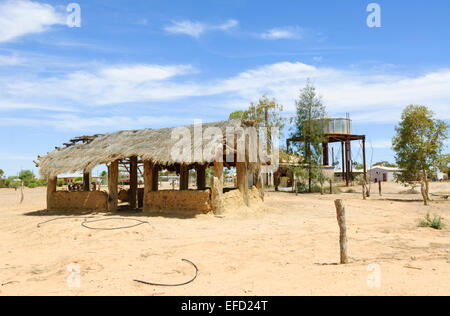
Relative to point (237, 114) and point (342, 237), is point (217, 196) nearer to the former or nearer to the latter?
point (342, 237)

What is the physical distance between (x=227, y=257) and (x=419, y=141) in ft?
59.7

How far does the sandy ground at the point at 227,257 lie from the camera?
4867 millimetres

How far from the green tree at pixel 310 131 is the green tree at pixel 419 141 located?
772cm

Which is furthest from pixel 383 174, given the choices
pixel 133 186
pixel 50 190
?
pixel 50 190

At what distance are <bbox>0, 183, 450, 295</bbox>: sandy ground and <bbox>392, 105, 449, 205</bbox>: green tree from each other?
11.0m

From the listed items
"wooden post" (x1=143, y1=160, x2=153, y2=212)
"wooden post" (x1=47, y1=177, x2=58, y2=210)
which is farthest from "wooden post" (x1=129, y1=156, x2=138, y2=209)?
"wooden post" (x1=47, y1=177, x2=58, y2=210)

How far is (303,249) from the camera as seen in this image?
7371 mm

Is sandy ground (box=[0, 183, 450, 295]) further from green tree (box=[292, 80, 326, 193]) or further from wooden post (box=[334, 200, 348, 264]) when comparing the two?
green tree (box=[292, 80, 326, 193])

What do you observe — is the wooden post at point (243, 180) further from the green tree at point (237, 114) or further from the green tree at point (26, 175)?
the green tree at point (26, 175)

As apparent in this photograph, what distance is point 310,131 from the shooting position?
28781mm

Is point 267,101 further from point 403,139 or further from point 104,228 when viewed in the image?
point 104,228

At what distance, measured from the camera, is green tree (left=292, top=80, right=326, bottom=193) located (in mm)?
28389
